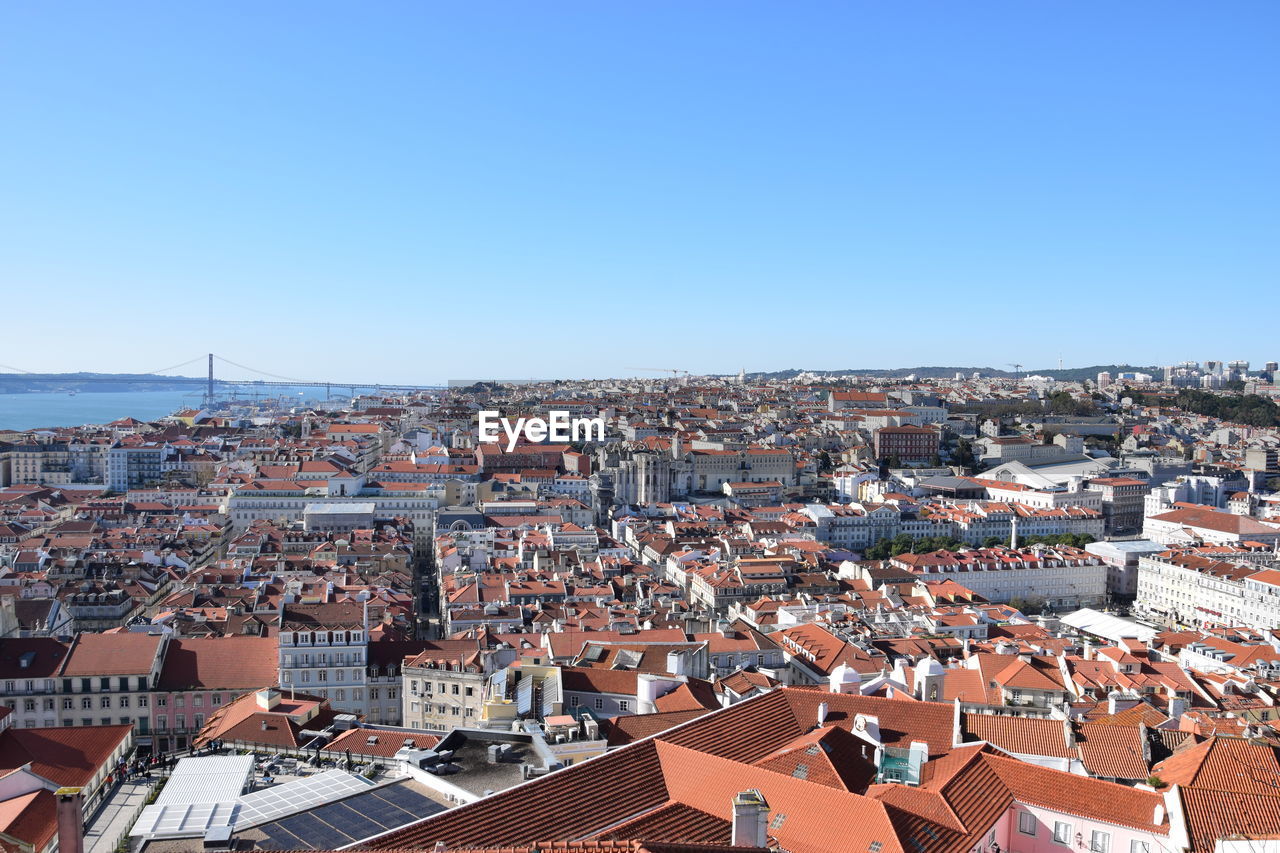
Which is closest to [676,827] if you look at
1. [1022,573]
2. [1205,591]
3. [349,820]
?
[349,820]

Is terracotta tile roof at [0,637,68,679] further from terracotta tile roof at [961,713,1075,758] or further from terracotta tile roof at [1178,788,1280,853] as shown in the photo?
terracotta tile roof at [1178,788,1280,853]

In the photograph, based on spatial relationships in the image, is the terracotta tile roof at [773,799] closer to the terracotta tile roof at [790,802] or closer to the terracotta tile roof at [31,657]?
the terracotta tile roof at [790,802]

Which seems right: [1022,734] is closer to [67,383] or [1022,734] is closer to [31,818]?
[31,818]

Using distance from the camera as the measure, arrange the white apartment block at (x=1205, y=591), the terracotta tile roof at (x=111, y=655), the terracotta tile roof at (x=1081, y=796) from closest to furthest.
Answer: the terracotta tile roof at (x=1081, y=796) → the terracotta tile roof at (x=111, y=655) → the white apartment block at (x=1205, y=591)

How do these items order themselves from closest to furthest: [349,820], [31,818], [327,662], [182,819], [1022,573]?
[349,820]
[182,819]
[31,818]
[327,662]
[1022,573]

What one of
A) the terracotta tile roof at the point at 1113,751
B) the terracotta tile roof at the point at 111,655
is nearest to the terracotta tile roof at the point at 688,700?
the terracotta tile roof at the point at 1113,751

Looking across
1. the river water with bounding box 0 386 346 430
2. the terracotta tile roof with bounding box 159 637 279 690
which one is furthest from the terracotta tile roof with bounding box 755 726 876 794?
the river water with bounding box 0 386 346 430

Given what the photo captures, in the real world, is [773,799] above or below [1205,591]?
above

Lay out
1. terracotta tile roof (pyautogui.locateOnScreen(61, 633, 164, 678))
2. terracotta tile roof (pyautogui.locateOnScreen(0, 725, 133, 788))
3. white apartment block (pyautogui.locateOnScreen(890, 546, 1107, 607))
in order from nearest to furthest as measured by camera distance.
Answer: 1. terracotta tile roof (pyautogui.locateOnScreen(0, 725, 133, 788))
2. terracotta tile roof (pyautogui.locateOnScreen(61, 633, 164, 678))
3. white apartment block (pyautogui.locateOnScreen(890, 546, 1107, 607))
